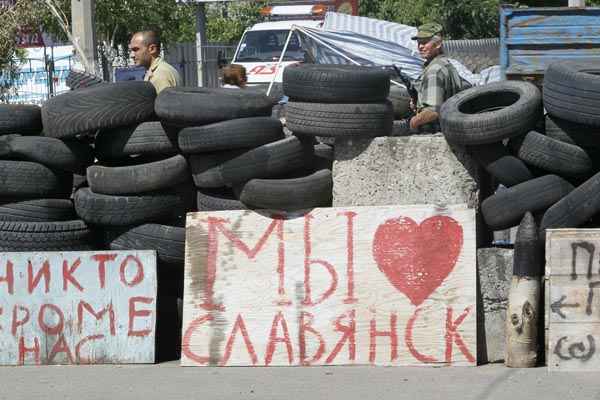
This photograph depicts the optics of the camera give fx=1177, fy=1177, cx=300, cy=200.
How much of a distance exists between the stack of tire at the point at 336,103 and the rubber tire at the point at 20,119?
1.97 m

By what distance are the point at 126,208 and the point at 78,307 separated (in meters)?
0.77

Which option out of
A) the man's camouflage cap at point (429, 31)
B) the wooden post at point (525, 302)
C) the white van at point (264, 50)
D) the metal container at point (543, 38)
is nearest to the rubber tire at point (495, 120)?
the wooden post at point (525, 302)

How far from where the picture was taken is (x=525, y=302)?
7.59 metres

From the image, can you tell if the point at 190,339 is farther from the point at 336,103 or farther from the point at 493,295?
the point at 493,295

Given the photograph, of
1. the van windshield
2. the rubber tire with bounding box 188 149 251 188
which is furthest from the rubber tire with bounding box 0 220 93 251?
the van windshield

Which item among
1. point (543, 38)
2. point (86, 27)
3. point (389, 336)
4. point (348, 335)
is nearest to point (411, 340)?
point (389, 336)

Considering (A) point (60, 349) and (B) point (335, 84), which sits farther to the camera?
(A) point (60, 349)

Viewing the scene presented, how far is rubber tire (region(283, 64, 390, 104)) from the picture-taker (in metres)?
8.02

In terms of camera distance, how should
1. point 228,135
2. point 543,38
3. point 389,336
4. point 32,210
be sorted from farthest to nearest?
point 543,38 → point 32,210 → point 228,135 → point 389,336

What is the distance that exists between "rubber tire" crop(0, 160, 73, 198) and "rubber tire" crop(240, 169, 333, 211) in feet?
5.03

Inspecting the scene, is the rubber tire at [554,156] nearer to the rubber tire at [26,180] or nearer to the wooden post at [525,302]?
the wooden post at [525,302]

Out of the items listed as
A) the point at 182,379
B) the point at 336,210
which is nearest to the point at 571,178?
the point at 336,210

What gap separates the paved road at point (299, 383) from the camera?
7.05 meters

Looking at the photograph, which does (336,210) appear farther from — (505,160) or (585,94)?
(585,94)
